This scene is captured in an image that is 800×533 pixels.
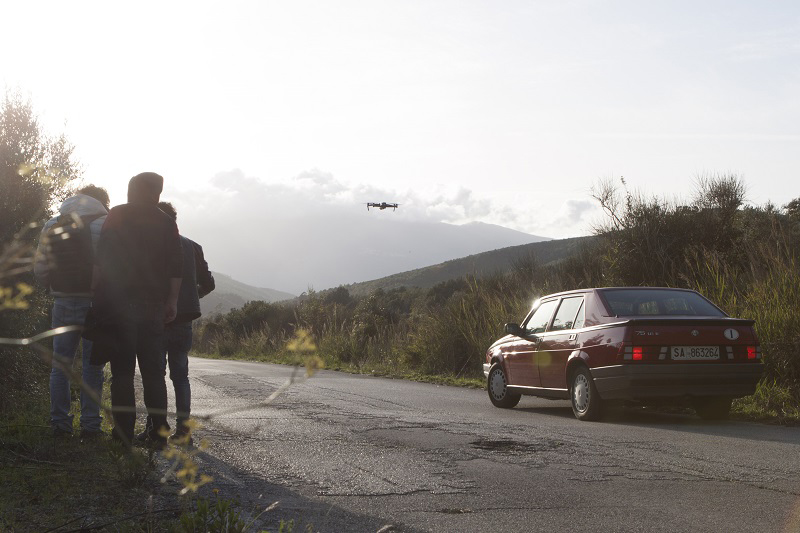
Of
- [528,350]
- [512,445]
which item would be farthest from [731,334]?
[512,445]

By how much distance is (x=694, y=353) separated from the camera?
952cm

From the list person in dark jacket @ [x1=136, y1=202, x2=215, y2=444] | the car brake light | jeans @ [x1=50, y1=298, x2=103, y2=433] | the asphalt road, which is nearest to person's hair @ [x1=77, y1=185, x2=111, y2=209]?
person in dark jacket @ [x1=136, y1=202, x2=215, y2=444]

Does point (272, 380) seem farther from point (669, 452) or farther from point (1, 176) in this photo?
point (669, 452)

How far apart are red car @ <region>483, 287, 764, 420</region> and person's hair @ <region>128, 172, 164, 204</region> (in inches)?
208

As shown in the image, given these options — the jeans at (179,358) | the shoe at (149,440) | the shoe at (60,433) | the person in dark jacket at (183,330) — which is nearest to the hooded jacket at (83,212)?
the person in dark jacket at (183,330)

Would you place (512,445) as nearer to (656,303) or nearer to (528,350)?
(656,303)

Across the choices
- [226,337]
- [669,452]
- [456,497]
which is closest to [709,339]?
[669,452]

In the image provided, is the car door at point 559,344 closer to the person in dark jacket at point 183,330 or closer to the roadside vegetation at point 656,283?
the roadside vegetation at point 656,283

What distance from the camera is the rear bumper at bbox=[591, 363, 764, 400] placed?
30.7 ft

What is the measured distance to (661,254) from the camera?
16391mm

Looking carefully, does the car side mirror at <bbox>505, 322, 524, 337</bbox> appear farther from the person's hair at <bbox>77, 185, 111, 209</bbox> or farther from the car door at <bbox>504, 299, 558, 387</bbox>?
the person's hair at <bbox>77, 185, 111, 209</bbox>

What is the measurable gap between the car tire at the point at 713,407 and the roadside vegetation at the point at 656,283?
378 millimetres

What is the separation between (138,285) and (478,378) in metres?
11.7

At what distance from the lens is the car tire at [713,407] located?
9.95 meters
